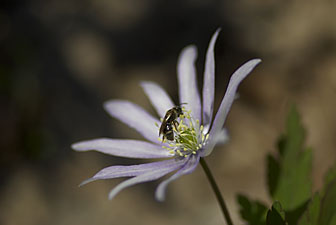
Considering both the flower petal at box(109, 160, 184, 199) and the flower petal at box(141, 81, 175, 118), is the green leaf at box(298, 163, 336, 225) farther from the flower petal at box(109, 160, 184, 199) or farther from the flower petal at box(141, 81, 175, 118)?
the flower petal at box(141, 81, 175, 118)

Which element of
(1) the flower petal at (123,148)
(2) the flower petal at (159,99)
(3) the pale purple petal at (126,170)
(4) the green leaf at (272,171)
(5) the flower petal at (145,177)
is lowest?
(4) the green leaf at (272,171)

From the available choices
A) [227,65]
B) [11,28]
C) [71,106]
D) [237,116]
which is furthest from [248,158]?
[11,28]

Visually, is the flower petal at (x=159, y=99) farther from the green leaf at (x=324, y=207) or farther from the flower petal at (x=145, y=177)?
the green leaf at (x=324, y=207)

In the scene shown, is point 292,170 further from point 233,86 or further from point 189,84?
point 189,84

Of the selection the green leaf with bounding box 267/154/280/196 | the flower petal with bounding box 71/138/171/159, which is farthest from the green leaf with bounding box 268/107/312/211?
the flower petal with bounding box 71/138/171/159

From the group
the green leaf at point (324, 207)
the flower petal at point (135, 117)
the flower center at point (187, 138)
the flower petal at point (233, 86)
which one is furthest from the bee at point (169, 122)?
the green leaf at point (324, 207)

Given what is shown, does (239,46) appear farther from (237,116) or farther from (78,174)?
(78,174)
